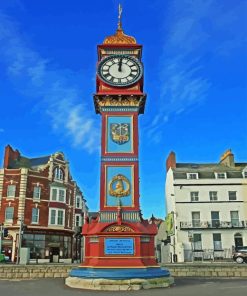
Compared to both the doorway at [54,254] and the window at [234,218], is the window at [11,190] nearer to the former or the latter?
the doorway at [54,254]

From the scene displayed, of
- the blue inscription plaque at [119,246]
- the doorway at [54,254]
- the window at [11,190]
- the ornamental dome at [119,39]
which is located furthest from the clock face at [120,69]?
the doorway at [54,254]

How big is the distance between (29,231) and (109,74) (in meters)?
28.0

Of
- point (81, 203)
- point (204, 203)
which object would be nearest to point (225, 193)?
point (204, 203)

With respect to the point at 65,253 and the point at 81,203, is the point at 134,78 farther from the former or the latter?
the point at 81,203

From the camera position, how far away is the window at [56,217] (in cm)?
4672

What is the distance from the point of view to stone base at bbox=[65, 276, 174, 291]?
16391 mm

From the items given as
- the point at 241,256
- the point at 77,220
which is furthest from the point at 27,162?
the point at 241,256

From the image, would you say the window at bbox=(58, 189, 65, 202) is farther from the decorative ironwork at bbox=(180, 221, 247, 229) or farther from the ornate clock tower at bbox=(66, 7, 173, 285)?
the ornate clock tower at bbox=(66, 7, 173, 285)

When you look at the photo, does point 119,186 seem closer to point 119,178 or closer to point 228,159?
point 119,178

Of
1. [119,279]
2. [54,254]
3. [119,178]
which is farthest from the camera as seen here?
[54,254]

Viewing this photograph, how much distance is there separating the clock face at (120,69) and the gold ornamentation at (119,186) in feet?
20.0

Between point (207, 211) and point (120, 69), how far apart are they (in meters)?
32.3

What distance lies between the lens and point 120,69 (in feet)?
75.0

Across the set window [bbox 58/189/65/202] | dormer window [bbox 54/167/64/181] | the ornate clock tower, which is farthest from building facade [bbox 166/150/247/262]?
the ornate clock tower
